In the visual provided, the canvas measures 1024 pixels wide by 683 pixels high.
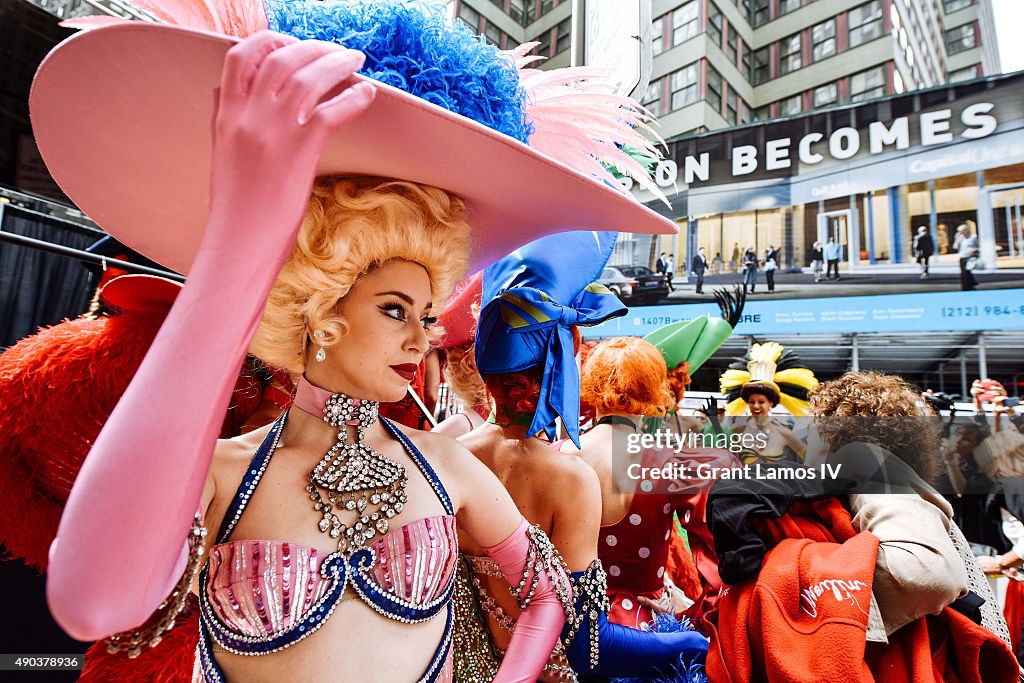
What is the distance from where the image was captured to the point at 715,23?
20.9m

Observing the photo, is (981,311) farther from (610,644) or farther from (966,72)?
(966,72)

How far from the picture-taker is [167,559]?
71cm

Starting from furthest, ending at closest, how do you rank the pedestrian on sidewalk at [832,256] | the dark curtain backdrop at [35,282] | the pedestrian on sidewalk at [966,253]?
the pedestrian on sidewalk at [832,256] → the pedestrian on sidewalk at [966,253] → the dark curtain backdrop at [35,282]

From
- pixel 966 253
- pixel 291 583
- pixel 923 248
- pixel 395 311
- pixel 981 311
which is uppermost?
pixel 923 248

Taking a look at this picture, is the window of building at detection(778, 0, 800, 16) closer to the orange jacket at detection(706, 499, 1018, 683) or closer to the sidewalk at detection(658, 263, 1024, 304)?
the sidewalk at detection(658, 263, 1024, 304)

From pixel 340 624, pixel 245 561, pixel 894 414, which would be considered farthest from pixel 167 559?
pixel 894 414

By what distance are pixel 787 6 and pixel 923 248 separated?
1937cm

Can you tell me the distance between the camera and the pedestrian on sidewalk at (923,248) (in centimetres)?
710

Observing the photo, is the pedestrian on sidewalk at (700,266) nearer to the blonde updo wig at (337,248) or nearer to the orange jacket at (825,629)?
the orange jacket at (825,629)

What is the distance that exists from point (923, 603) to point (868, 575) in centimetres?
21

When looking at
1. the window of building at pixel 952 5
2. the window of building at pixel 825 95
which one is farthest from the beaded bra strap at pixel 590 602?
the window of building at pixel 952 5

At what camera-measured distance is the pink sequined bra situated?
1.02 metres

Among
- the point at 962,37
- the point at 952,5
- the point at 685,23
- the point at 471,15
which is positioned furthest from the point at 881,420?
the point at 952,5

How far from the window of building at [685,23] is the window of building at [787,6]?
4.48 metres
